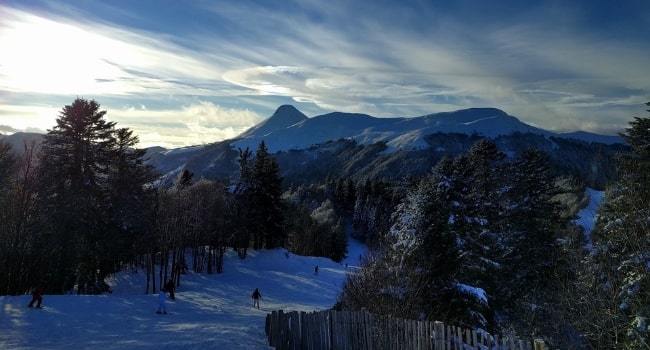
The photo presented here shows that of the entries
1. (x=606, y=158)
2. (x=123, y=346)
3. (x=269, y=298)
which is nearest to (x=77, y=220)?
(x=269, y=298)

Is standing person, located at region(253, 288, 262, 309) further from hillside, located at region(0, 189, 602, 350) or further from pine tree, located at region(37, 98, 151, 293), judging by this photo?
pine tree, located at region(37, 98, 151, 293)

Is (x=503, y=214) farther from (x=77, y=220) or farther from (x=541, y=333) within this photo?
(x=77, y=220)

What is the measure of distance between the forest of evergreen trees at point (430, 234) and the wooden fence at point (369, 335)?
177cm

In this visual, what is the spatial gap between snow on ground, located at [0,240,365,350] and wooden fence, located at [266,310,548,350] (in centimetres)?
151

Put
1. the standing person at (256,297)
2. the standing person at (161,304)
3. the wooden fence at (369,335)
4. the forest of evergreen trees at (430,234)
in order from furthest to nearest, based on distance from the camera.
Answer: the standing person at (256,297) → the standing person at (161,304) → the forest of evergreen trees at (430,234) → the wooden fence at (369,335)

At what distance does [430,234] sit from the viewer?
78.2 feet

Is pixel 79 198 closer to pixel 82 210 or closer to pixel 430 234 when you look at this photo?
pixel 82 210

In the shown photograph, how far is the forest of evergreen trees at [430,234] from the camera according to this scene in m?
15.3

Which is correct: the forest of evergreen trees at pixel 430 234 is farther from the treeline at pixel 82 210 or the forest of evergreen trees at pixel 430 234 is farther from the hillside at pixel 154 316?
the hillside at pixel 154 316

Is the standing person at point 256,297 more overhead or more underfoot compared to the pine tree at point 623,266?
more underfoot

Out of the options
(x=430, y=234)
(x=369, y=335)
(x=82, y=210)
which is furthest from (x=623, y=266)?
(x=82, y=210)

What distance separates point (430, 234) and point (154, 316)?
15.0m

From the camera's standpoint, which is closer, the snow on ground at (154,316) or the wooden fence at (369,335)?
the wooden fence at (369,335)

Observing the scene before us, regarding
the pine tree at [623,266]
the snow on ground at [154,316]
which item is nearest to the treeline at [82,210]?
the snow on ground at [154,316]
